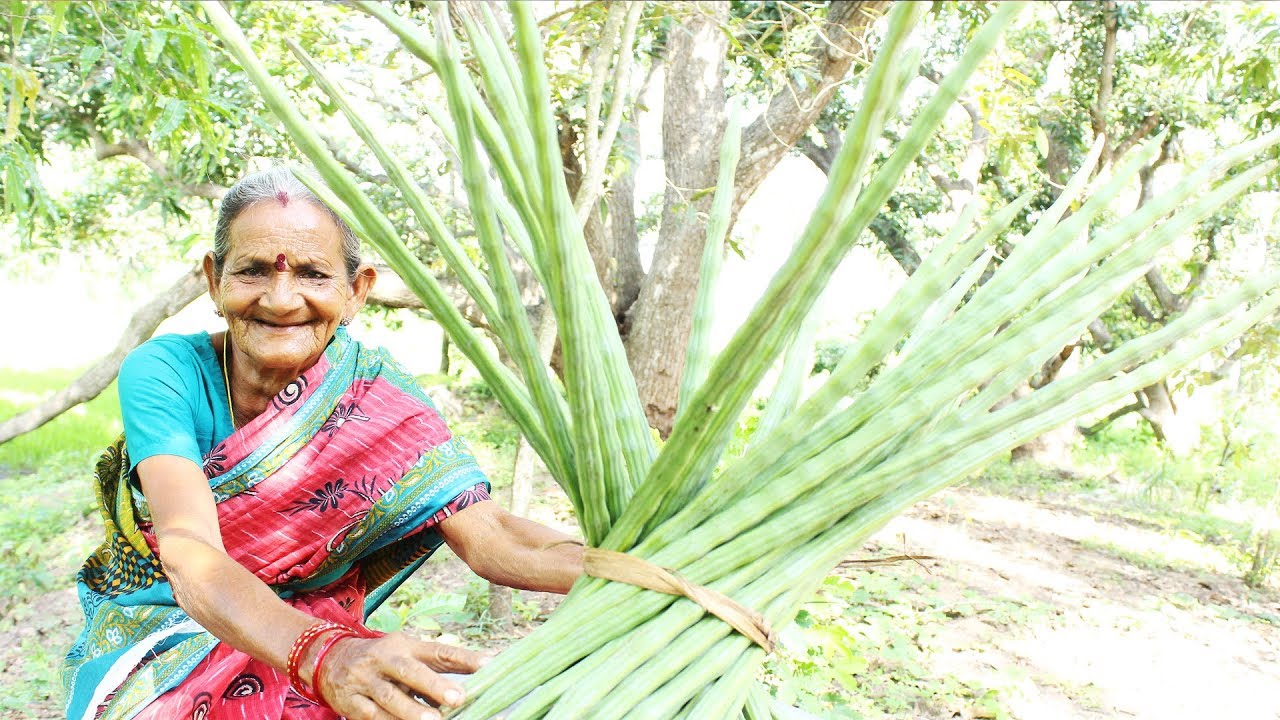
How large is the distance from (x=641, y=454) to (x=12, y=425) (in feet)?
15.7

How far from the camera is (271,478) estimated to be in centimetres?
145

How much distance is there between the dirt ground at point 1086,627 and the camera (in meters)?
3.17

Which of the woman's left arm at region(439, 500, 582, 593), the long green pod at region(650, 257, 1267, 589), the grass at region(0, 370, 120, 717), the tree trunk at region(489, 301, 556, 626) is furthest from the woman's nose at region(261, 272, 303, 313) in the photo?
the grass at region(0, 370, 120, 717)

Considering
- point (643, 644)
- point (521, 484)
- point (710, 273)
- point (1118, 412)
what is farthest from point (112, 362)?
point (1118, 412)

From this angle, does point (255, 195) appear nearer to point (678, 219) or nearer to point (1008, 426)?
point (1008, 426)

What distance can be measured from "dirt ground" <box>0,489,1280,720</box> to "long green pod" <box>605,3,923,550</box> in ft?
7.21

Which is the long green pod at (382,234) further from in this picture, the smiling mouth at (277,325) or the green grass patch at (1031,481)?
the green grass patch at (1031,481)

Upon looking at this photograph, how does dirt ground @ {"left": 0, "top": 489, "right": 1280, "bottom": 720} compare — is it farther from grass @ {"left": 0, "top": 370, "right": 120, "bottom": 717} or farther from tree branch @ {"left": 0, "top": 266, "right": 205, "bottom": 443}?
tree branch @ {"left": 0, "top": 266, "right": 205, "bottom": 443}

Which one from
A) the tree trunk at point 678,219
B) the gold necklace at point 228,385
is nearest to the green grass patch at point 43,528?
the tree trunk at point 678,219

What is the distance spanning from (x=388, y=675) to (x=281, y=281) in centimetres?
69

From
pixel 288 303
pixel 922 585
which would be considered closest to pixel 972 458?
Answer: pixel 288 303

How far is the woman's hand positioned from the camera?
33.1 inches

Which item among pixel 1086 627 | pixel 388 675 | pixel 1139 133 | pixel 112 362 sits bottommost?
pixel 388 675

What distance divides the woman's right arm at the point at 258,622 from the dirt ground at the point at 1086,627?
2.01m
